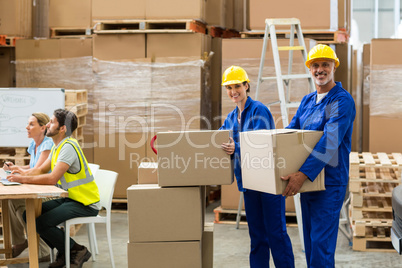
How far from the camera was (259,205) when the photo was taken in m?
4.62

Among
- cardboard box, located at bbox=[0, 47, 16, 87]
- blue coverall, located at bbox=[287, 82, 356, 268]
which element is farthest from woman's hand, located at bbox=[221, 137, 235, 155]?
cardboard box, located at bbox=[0, 47, 16, 87]

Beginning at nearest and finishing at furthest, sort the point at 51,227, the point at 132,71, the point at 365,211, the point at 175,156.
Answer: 1. the point at 175,156
2. the point at 51,227
3. the point at 365,211
4. the point at 132,71

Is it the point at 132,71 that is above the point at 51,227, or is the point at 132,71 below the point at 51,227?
above

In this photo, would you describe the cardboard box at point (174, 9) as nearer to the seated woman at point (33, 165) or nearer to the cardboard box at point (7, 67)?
the cardboard box at point (7, 67)

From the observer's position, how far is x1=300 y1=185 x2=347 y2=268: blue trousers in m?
3.93

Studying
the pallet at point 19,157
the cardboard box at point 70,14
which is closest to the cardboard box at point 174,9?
the cardboard box at point 70,14

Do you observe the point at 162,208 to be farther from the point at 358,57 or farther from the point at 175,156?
the point at 358,57

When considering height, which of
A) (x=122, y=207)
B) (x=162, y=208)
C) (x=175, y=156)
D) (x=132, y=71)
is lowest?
(x=122, y=207)

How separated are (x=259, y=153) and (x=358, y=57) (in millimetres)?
5889

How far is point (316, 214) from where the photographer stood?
3979 mm

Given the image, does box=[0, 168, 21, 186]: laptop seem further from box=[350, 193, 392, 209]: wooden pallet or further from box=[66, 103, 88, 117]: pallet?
box=[350, 193, 392, 209]: wooden pallet

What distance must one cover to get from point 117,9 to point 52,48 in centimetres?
116

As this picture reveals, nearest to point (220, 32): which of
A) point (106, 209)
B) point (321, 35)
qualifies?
point (321, 35)

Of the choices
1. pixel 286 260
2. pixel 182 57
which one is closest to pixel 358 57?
pixel 182 57
